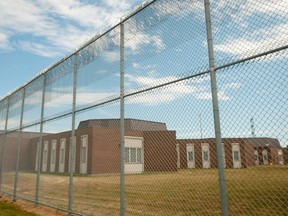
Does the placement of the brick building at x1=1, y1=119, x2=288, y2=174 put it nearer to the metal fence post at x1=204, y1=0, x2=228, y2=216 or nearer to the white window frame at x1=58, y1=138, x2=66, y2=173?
the white window frame at x1=58, y1=138, x2=66, y2=173

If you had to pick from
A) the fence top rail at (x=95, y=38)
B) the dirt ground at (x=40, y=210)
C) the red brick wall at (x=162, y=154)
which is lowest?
the dirt ground at (x=40, y=210)

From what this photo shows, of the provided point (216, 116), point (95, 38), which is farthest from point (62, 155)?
point (216, 116)

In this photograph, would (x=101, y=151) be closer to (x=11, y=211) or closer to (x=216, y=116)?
(x=11, y=211)

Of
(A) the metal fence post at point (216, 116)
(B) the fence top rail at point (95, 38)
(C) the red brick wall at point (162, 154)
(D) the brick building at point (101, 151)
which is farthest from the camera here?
(D) the brick building at point (101, 151)

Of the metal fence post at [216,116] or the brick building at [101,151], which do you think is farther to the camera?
the brick building at [101,151]

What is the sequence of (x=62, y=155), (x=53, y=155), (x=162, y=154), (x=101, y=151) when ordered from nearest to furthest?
(x=162, y=154)
(x=101, y=151)
(x=62, y=155)
(x=53, y=155)

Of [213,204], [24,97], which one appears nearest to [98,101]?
[213,204]

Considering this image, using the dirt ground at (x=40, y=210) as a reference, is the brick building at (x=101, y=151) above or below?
above

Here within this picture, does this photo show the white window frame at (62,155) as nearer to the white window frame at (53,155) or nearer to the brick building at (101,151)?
the brick building at (101,151)

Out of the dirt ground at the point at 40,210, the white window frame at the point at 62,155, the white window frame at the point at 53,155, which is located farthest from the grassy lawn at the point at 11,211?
the white window frame at the point at 53,155

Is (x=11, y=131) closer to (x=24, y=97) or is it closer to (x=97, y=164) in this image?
(x=24, y=97)

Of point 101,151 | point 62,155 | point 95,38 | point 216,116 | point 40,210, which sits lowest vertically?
point 40,210

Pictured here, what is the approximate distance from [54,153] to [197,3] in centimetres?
3171

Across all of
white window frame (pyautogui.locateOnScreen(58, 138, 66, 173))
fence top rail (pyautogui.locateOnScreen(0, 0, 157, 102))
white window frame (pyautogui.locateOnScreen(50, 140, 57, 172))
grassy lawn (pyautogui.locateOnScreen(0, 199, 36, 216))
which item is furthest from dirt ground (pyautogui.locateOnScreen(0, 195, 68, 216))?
white window frame (pyautogui.locateOnScreen(50, 140, 57, 172))
